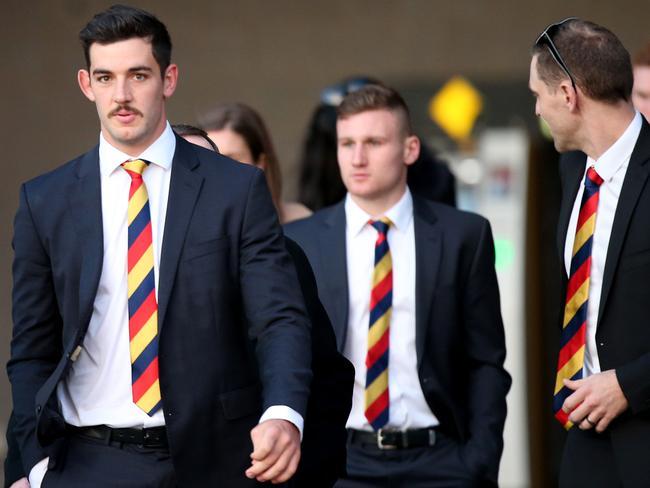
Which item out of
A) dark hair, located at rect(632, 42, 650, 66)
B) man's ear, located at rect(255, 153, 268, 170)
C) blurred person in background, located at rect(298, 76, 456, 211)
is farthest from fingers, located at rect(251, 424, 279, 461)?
blurred person in background, located at rect(298, 76, 456, 211)

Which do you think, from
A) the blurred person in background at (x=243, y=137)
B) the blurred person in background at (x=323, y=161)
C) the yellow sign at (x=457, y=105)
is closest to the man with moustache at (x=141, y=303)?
the blurred person in background at (x=243, y=137)

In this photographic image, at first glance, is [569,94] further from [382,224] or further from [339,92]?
[339,92]

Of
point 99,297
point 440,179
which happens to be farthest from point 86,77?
point 440,179

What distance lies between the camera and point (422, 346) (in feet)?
18.2

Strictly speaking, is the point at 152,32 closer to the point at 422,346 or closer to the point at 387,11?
the point at 422,346

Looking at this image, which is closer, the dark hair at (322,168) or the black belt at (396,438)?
the black belt at (396,438)

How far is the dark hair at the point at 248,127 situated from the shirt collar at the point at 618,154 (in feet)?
6.48

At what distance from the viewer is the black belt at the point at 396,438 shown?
18.2ft

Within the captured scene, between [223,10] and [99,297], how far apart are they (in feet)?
22.3

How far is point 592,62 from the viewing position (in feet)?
15.4

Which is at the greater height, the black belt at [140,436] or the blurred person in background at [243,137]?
the blurred person in background at [243,137]

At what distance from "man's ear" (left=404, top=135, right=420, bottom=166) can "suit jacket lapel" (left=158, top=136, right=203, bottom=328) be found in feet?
5.85

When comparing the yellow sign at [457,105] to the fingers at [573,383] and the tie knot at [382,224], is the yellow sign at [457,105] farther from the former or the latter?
the fingers at [573,383]

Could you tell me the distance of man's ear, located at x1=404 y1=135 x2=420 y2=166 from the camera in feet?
19.6
